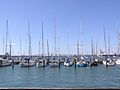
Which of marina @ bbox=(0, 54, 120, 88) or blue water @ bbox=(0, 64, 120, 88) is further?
blue water @ bbox=(0, 64, 120, 88)

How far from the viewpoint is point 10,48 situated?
117 metres

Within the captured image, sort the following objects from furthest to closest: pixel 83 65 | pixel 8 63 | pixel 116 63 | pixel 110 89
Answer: pixel 8 63 → pixel 116 63 → pixel 83 65 → pixel 110 89

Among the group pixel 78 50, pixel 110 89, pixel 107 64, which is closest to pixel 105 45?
pixel 78 50

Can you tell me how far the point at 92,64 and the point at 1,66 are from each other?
1332 inches

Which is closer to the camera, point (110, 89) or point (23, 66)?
point (110, 89)

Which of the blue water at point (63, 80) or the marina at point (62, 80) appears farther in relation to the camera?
the blue water at point (63, 80)

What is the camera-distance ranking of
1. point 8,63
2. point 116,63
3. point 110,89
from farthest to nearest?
point 8,63, point 116,63, point 110,89

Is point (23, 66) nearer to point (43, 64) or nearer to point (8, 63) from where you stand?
point (43, 64)

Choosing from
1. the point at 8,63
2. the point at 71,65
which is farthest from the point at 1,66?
the point at 71,65

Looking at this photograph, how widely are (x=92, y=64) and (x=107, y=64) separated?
17.2ft

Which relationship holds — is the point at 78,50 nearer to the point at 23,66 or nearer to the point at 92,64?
the point at 92,64

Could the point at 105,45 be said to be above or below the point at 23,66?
above

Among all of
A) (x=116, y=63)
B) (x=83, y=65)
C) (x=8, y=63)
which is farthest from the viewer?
(x=8, y=63)

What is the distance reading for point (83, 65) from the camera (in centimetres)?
9869
